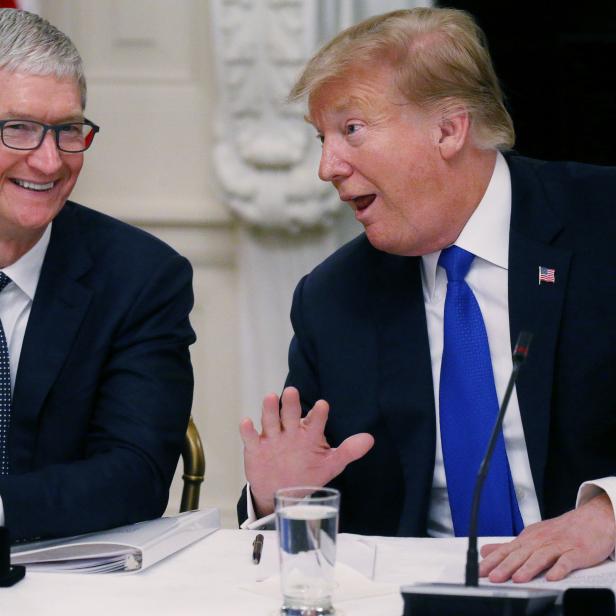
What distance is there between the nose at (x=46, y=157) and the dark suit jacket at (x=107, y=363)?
181mm

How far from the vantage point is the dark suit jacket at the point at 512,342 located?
215 centimetres

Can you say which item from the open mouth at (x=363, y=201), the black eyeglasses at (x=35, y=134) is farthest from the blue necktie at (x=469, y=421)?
the black eyeglasses at (x=35, y=134)

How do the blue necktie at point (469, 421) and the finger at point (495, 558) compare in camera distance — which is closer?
the finger at point (495, 558)

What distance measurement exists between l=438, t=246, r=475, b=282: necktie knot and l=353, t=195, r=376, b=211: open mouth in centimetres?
17

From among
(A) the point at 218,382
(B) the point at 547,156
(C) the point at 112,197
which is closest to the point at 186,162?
(C) the point at 112,197

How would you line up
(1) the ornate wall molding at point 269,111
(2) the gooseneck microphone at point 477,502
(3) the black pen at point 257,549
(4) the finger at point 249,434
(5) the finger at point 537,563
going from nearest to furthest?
1. (2) the gooseneck microphone at point 477,502
2. (5) the finger at point 537,563
3. (3) the black pen at point 257,549
4. (4) the finger at point 249,434
5. (1) the ornate wall molding at point 269,111

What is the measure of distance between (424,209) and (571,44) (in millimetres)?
1707

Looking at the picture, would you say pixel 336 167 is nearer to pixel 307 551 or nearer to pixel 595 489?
pixel 595 489

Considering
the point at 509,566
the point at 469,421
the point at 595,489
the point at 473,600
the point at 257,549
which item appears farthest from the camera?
the point at 469,421

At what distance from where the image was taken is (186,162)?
3.86 m

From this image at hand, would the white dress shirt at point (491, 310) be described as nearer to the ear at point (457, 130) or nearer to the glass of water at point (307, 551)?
the ear at point (457, 130)

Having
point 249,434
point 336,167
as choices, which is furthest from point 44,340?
point 336,167

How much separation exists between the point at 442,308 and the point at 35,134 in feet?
A: 2.55

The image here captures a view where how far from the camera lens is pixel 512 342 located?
2146 millimetres
